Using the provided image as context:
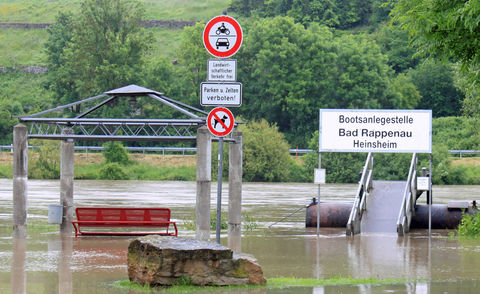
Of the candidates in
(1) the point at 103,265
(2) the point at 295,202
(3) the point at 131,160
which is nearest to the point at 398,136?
(1) the point at 103,265

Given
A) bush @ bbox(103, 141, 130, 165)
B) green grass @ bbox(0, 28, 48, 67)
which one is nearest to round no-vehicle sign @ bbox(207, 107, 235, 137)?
bush @ bbox(103, 141, 130, 165)

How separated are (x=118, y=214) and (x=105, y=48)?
210ft

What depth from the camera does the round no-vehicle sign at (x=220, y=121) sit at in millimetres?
13258

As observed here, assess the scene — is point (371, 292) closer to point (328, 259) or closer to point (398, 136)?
point (328, 259)

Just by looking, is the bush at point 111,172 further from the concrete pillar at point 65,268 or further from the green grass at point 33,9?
the green grass at point 33,9

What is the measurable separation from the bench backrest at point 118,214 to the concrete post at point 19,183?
1.28 metres

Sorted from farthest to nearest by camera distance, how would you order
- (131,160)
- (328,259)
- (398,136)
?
1. (131,160)
2. (398,136)
3. (328,259)

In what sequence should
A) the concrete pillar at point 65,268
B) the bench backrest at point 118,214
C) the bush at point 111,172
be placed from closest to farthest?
the concrete pillar at point 65,268 → the bench backrest at point 118,214 → the bush at point 111,172

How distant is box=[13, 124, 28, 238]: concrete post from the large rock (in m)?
8.33

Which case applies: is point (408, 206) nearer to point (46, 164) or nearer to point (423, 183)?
point (423, 183)

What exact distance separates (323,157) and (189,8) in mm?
86113

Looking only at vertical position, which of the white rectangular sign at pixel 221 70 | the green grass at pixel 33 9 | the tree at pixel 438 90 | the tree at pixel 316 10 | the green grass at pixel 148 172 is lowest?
the green grass at pixel 148 172

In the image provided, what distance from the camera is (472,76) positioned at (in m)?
14.3

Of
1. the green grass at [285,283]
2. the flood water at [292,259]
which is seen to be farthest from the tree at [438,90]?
the green grass at [285,283]
